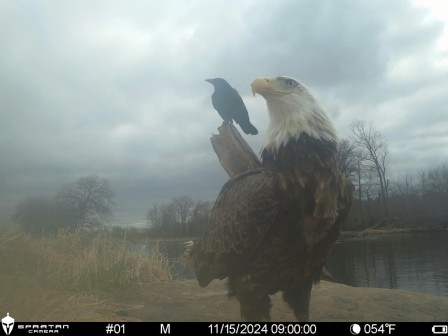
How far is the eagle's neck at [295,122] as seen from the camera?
3.35 m

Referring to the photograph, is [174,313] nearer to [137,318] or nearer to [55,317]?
[137,318]

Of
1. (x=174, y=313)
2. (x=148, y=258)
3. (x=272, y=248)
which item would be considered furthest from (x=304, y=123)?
(x=148, y=258)

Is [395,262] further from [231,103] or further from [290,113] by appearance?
[290,113]

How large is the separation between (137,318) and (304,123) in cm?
282

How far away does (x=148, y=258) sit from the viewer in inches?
314

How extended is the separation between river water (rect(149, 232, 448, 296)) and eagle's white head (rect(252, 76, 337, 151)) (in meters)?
3.83

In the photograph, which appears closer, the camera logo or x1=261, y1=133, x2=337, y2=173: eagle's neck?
the camera logo

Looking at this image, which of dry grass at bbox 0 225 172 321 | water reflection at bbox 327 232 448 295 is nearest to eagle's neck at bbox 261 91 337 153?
dry grass at bbox 0 225 172 321

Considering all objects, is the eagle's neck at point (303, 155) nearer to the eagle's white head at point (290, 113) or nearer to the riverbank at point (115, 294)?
the eagle's white head at point (290, 113)

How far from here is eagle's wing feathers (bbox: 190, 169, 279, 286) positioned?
318cm

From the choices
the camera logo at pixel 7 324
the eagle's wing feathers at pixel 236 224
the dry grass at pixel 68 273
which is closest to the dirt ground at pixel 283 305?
the dry grass at pixel 68 273

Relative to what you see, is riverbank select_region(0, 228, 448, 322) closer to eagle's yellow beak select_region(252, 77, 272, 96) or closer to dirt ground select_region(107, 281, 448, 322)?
dirt ground select_region(107, 281, 448, 322)

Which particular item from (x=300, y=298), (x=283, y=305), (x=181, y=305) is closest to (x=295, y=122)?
(x=300, y=298)

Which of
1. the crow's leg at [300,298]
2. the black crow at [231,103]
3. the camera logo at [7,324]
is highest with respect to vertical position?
the black crow at [231,103]
